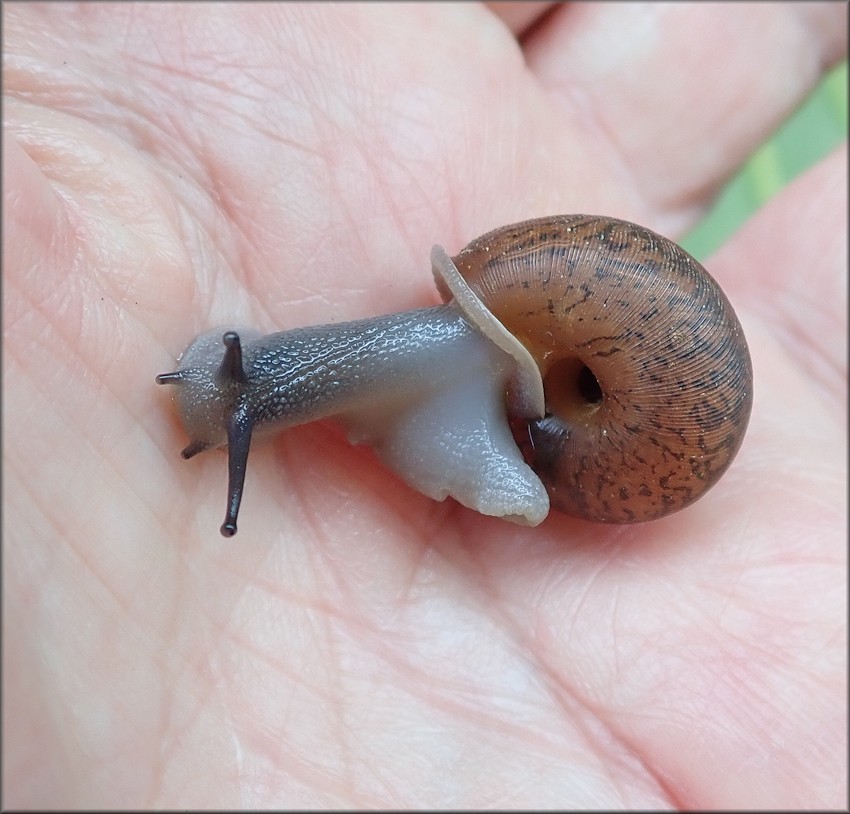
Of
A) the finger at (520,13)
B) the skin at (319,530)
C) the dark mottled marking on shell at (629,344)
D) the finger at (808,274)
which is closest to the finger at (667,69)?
the finger at (520,13)

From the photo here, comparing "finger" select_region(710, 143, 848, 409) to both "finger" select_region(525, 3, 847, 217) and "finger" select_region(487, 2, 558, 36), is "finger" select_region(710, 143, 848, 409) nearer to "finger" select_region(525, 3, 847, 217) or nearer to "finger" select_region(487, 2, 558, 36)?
"finger" select_region(525, 3, 847, 217)

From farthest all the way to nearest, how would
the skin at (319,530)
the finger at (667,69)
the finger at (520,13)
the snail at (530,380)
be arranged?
the finger at (667,69) < the finger at (520,13) < the snail at (530,380) < the skin at (319,530)

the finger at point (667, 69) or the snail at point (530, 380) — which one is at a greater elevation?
the finger at point (667, 69)

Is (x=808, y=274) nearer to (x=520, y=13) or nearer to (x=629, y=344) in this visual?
(x=520, y=13)

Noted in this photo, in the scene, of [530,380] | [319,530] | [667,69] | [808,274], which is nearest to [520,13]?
[667,69]

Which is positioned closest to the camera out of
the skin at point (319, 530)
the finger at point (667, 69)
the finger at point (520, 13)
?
the skin at point (319, 530)

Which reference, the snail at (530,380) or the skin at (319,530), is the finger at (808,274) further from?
the snail at (530,380)

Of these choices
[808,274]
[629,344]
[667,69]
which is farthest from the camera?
[667,69]
